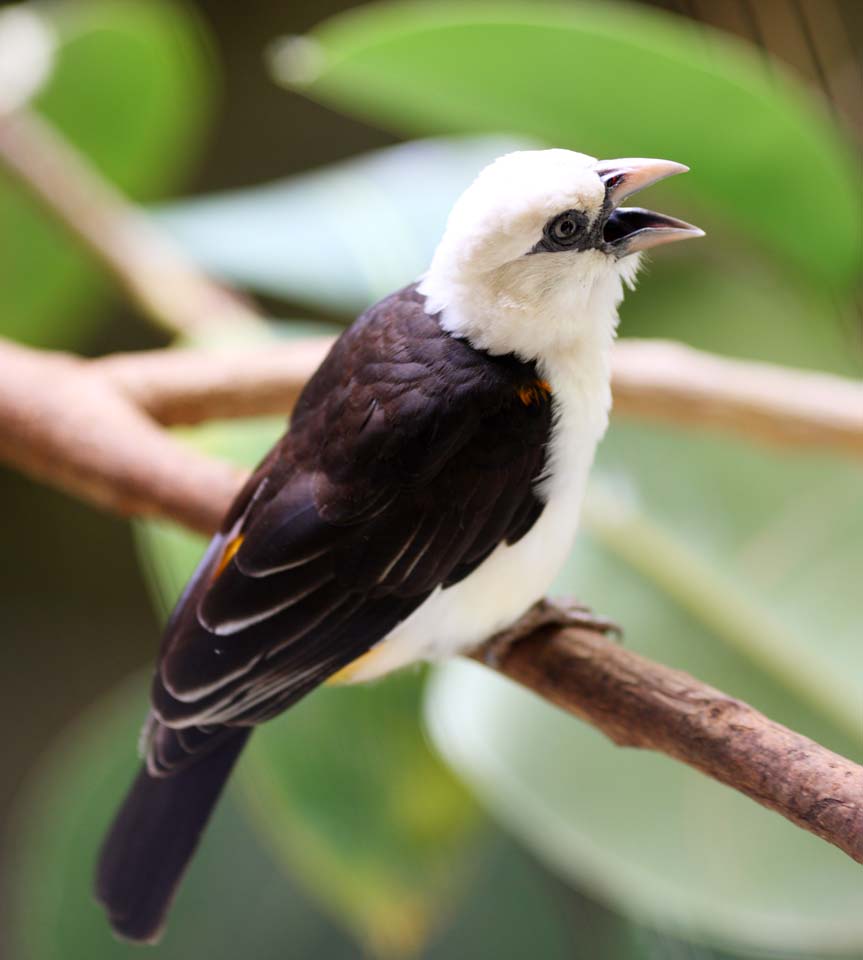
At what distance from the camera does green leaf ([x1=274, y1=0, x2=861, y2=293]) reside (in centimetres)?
101

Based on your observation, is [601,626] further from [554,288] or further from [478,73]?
[478,73]

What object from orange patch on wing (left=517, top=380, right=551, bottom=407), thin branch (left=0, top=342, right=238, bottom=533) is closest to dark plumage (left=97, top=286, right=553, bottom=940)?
orange patch on wing (left=517, top=380, right=551, bottom=407)

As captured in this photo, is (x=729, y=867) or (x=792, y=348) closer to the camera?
(x=729, y=867)

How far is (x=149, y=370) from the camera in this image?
0.98 m

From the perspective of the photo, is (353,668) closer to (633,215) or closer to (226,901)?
(633,215)

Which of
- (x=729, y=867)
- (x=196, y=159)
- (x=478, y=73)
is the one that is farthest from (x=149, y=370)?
(x=196, y=159)

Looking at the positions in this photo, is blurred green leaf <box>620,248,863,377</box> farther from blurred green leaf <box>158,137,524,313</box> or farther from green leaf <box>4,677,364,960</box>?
green leaf <box>4,677,364,960</box>

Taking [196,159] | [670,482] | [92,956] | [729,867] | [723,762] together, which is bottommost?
[92,956]

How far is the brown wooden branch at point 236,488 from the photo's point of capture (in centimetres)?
57

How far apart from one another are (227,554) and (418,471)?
0.41 ft

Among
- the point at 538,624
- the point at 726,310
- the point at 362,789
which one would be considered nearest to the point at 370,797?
the point at 362,789

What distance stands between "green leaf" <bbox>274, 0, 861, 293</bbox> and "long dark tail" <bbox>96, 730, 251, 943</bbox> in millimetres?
574

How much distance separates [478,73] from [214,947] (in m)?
0.89

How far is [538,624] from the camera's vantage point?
2.40 ft
